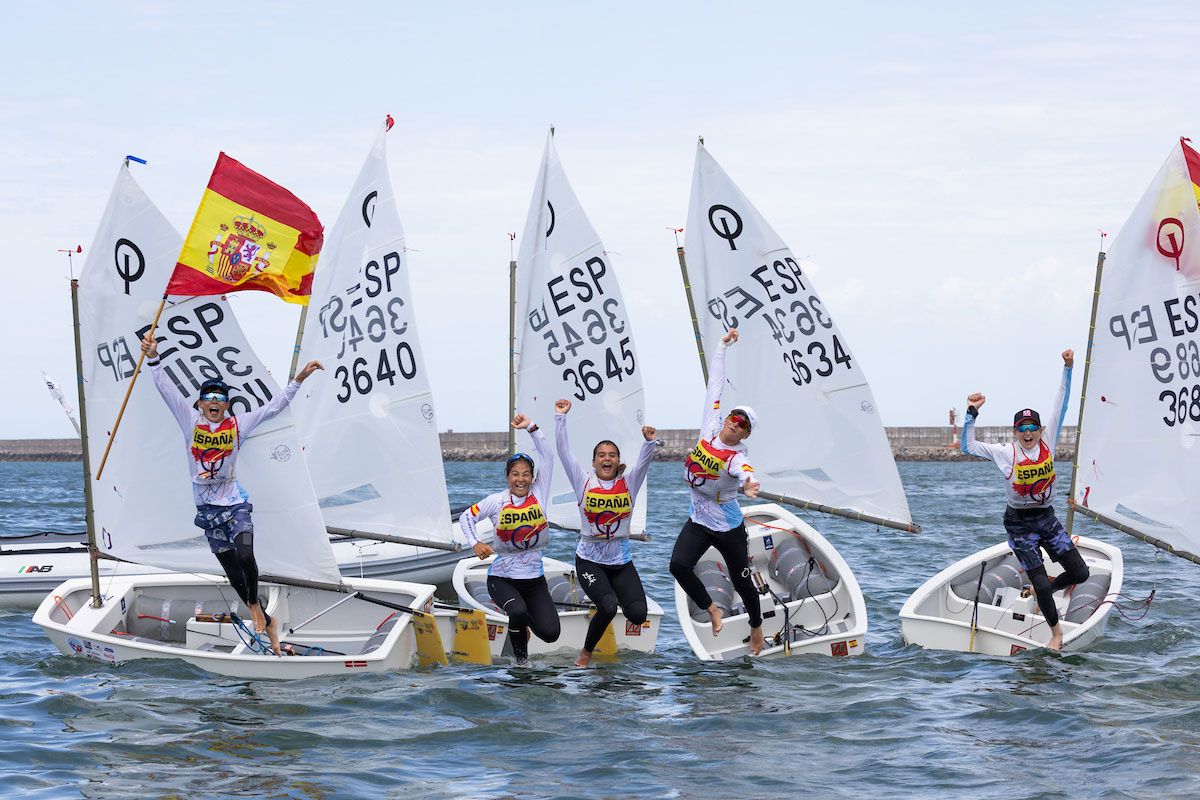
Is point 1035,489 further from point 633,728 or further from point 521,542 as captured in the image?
point 521,542

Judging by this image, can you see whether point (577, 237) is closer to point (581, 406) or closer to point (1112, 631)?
point (581, 406)

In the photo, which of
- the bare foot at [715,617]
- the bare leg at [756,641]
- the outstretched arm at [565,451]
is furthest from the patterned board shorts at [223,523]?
the bare leg at [756,641]

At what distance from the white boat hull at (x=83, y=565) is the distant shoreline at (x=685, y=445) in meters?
50.3

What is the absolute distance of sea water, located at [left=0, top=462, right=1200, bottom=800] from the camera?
21.7ft

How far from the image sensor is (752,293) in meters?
11.0

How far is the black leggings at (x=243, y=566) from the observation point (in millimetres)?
8867

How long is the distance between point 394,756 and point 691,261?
18.4 feet

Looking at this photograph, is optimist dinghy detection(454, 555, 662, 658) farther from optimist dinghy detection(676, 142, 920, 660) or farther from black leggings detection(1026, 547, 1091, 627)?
black leggings detection(1026, 547, 1091, 627)

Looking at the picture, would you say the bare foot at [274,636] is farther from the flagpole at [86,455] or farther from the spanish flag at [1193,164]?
the spanish flag at [1193,164]

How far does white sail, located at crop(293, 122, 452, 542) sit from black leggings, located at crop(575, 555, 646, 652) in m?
2.66

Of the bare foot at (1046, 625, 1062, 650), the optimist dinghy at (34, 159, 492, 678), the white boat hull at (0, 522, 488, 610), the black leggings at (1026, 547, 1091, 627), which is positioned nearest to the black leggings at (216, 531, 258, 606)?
the optimist dinghy at (34, 159, 492, 678)

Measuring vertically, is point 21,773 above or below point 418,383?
below

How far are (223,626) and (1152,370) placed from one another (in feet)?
26.5

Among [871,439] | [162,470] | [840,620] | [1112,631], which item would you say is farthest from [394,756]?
[1112,631]
